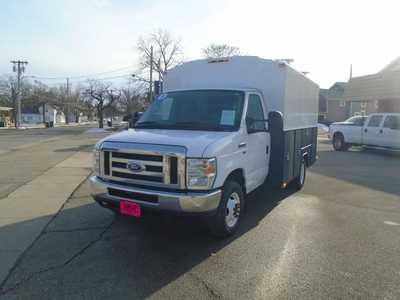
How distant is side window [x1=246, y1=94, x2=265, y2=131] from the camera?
5367 millimetres

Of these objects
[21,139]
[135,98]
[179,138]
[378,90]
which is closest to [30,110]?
[135,98]

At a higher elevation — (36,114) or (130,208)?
(36,114)

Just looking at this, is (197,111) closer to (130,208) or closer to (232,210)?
(232,210)

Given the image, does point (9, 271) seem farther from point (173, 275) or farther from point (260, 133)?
A: point (260, 133)

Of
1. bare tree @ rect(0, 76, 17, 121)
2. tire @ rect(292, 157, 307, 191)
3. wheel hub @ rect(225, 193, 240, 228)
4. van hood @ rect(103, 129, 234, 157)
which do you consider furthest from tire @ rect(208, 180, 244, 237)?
bare tree @ rect(0, 76, 17, 121)

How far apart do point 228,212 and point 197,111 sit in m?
1.65

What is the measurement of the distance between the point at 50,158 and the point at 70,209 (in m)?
8.21

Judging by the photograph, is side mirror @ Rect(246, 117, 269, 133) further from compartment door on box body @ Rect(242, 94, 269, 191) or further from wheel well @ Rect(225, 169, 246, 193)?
wheel well @ Rect(225, 169, 246, 193)

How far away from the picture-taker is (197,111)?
217 inches

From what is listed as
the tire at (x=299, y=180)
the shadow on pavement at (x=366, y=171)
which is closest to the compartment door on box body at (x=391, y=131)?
the shadow on pavement at (x=366, y=171)

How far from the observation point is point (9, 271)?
4.04 meters

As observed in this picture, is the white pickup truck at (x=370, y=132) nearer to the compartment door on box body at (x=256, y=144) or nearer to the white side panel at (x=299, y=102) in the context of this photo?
the white side panel at (x=299, y=102)

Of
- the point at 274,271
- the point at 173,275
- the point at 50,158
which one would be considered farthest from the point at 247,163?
the point at 50,158

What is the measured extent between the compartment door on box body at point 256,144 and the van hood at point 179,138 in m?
0.60
